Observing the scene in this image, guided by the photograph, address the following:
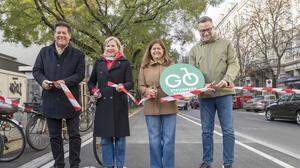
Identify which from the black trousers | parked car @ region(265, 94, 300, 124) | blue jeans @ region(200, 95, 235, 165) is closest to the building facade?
parked car @ region(265, 94, 300, 124)

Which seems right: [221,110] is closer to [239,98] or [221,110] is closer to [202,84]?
[202,84]

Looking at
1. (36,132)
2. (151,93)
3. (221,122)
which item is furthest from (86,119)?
(151,93)

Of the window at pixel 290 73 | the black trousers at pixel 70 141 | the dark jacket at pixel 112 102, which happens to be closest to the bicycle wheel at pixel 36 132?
the black trousers at pixel 70 141

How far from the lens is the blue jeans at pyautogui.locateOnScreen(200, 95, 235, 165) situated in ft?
21.1

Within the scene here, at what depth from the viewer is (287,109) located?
2230 centimetres

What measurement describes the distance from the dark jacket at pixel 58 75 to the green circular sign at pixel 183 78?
1.17 metres

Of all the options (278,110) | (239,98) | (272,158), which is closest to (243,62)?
(239,98)

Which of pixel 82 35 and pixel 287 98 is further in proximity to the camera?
pixel 82 35

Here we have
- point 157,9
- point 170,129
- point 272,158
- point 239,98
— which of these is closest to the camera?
point 170,129

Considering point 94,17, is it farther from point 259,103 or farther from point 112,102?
point 112,102

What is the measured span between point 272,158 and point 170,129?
2911 millimetres

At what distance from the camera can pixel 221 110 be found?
21.4 feet

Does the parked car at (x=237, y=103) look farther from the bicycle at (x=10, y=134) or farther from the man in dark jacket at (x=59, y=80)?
the man in dark jacket at (x=59, y=80)

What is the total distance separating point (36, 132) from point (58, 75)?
134 inches
